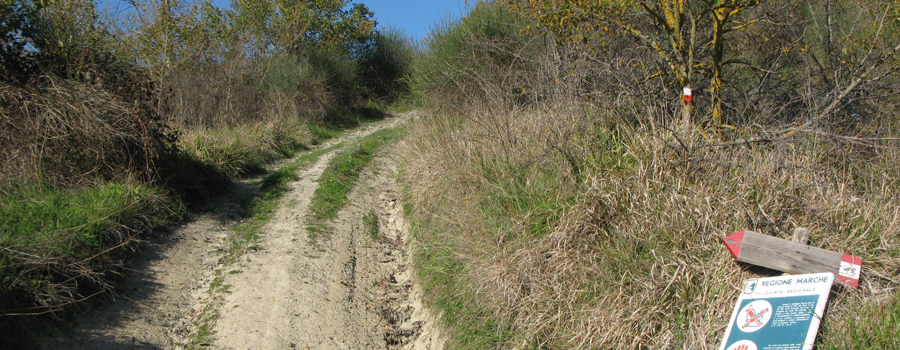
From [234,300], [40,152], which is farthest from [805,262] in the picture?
[40,152]

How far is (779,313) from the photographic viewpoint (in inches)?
130

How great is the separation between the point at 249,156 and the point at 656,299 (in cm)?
902

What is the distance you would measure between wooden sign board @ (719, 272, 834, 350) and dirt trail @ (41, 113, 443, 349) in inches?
109

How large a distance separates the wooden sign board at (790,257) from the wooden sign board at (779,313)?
147 millimetres

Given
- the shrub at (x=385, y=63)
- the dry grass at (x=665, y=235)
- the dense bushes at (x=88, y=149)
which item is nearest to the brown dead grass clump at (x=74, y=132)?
the dense bushes at (x=88, y=149)

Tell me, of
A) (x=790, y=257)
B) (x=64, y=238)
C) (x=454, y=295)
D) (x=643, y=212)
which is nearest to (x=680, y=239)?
(x=643, y=212)

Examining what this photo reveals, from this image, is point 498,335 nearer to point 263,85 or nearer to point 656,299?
point 656,299

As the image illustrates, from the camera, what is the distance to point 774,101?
20.9 ft

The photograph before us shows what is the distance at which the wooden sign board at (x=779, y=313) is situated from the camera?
10.3ft

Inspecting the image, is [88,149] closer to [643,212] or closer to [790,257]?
[643,212]

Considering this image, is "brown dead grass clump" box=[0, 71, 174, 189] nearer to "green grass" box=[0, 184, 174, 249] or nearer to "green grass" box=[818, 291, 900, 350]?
"green grass" box=[0, 184, 174, 249]

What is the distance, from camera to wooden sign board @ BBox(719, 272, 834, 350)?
3145mm

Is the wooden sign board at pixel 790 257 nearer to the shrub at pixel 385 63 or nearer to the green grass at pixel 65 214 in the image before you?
the green grass at pixel 65 214

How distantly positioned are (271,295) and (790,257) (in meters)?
4.94
